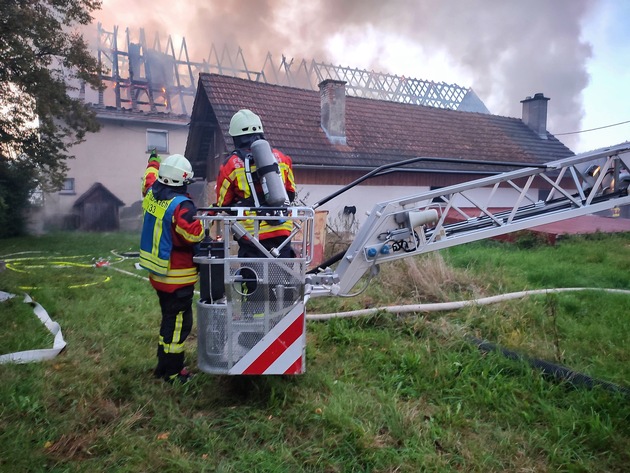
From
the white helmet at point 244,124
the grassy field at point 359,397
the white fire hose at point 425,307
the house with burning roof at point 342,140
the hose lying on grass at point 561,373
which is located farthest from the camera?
the house with burning roof at point 342,140

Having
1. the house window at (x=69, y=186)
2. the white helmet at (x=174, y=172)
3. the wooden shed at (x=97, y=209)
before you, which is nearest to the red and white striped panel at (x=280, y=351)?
the white helmet at (x=174, y=172)

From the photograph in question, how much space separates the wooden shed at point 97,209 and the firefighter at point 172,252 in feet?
55.9

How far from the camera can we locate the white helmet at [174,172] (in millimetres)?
3564

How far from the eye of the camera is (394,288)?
222 inches

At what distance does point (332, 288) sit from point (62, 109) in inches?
456

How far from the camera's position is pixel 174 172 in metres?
3.57

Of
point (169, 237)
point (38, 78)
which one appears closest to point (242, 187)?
point (169, 237)

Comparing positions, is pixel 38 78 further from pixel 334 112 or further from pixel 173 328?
pixel 173 328

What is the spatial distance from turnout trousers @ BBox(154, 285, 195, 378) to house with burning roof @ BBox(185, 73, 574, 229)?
7.70 meters

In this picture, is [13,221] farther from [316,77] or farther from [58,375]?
[316,77]

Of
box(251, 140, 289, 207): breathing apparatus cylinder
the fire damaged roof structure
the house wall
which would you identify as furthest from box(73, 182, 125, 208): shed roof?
box(251, 140, 289, 207): breathing apparatus cylinder

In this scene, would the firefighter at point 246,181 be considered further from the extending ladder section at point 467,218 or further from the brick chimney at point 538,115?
the brick chimney at point 538,115

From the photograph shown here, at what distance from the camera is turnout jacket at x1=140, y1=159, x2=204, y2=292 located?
339 centimetres

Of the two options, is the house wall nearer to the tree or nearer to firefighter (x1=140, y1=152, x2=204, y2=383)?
the tree
